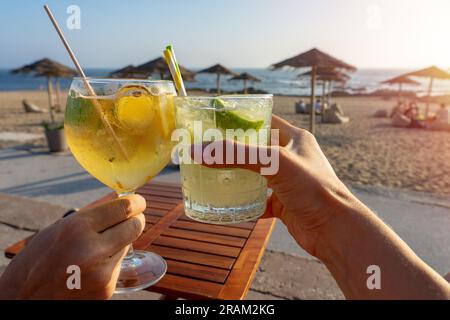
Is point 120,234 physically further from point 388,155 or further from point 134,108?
point 388,155

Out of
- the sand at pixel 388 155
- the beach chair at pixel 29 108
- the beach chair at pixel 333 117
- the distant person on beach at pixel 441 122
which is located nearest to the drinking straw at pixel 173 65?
the sand at pixel 388 155

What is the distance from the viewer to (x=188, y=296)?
53.2 inches

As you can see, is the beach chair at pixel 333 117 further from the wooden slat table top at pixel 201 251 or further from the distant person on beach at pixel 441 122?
the wooden slat table top at pixel 201 251

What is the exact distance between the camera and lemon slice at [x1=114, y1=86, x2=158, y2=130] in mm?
1191

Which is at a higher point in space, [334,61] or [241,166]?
[334,61]

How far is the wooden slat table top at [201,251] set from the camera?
139cm

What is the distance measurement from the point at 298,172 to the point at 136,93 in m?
0.61

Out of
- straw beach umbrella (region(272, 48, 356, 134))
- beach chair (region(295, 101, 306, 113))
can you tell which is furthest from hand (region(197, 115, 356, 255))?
beach chair (region(295, 101, 306, 113))

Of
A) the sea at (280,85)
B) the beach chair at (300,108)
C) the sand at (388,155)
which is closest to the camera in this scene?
the sand at (388,155)

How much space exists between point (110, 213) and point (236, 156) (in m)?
0.43

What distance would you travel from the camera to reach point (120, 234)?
1.10 meters

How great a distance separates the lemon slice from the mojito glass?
0.11 metres

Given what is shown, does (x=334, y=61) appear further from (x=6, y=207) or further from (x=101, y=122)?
(x=101, y=122)
